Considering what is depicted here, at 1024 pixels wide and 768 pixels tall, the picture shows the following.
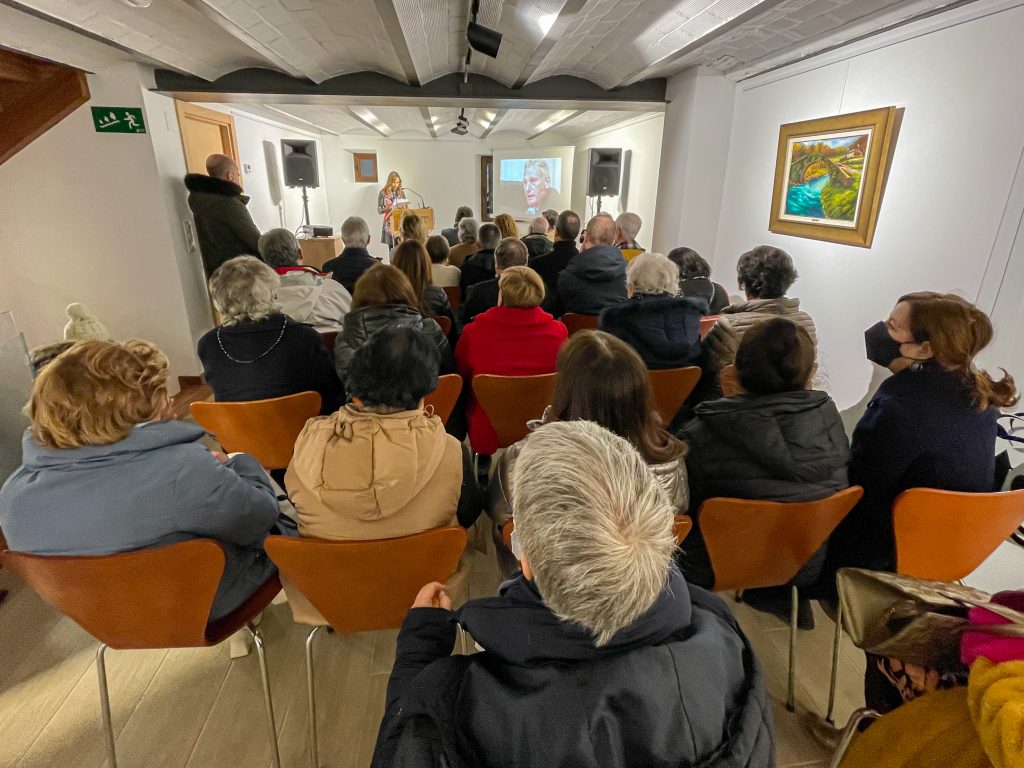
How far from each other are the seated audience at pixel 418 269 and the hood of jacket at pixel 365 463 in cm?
167

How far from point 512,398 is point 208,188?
3.19 m

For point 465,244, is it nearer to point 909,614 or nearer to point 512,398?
point 512,398

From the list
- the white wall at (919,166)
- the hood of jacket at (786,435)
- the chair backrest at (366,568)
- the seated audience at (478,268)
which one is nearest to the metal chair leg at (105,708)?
the chair backrest at (366,568)

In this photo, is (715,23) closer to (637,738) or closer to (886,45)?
(886,45)

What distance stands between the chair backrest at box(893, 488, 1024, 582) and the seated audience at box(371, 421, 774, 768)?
900 mm

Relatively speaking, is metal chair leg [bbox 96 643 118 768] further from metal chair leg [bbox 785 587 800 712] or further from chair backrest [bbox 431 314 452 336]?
chair backrest [bbox 431 314 452 336]

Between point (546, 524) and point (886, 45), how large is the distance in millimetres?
3561

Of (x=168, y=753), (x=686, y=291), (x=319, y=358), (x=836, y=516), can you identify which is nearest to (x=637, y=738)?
(x=836, y=516)

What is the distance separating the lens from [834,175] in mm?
3225

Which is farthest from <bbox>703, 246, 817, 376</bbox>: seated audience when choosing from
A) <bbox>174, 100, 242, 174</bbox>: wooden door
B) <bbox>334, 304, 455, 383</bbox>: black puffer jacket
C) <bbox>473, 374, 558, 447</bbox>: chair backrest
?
<bbox>174, 100, 242, 174</bbox>: wooden door

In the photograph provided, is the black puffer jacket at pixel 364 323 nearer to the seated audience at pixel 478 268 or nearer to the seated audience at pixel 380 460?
the seated audience at pixel 380 460

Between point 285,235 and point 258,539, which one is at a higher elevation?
point 285,235

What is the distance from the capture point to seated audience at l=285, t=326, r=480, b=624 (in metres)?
1.30

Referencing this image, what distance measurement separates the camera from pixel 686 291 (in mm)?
3129
